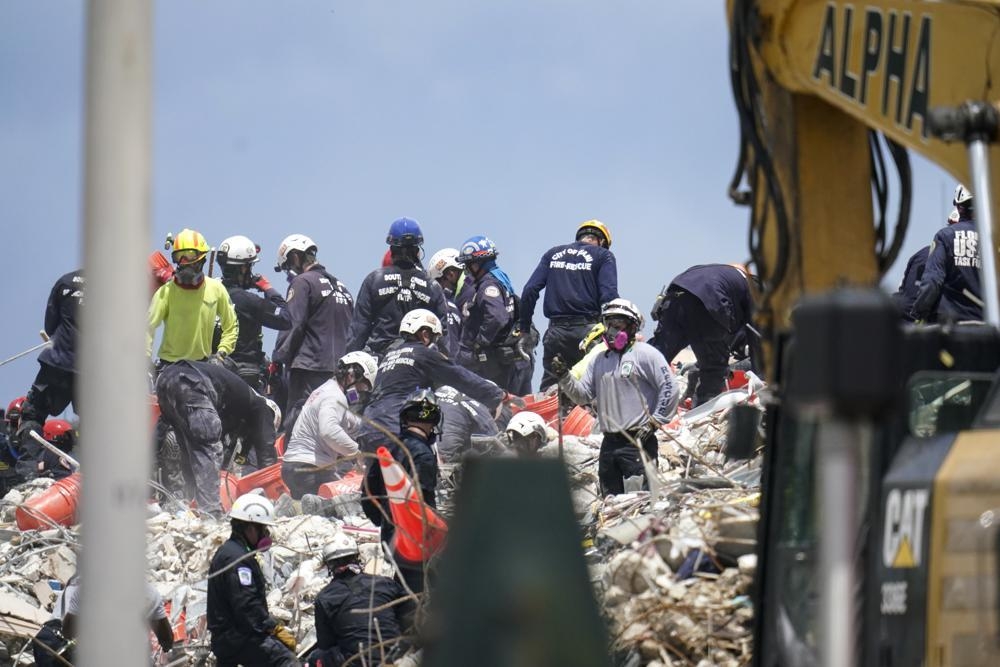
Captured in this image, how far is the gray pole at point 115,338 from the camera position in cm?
346

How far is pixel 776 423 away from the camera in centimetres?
528

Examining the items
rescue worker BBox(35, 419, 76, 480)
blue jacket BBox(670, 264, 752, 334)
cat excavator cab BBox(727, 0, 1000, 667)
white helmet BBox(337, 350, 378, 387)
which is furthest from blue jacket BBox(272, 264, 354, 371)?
cat excavator cab BBox(727, 0, 1000, 667)

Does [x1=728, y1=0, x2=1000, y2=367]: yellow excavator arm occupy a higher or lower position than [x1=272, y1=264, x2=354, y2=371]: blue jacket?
higher

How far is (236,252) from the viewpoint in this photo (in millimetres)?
16984

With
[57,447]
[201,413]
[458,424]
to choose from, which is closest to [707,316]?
[458,424]

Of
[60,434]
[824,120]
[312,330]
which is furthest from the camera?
[60,434]

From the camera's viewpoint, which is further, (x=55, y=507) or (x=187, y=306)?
(x=55, y=507)

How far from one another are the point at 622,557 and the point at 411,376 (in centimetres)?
571

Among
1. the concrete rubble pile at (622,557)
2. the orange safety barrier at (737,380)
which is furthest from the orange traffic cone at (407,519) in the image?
the orange safety barrier at (737,380)

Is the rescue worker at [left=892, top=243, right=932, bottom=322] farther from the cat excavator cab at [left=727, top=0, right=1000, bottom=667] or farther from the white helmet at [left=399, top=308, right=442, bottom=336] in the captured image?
the cat excavator cab at [left=727, top=0, right=1000, bottom=667]

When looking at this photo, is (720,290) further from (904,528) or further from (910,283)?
(904,528)

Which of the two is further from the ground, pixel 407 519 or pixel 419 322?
pixel 419 322

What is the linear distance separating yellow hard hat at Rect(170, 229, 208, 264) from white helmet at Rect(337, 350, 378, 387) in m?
1.49

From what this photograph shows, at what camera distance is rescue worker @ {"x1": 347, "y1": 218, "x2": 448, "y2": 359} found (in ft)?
52.0
